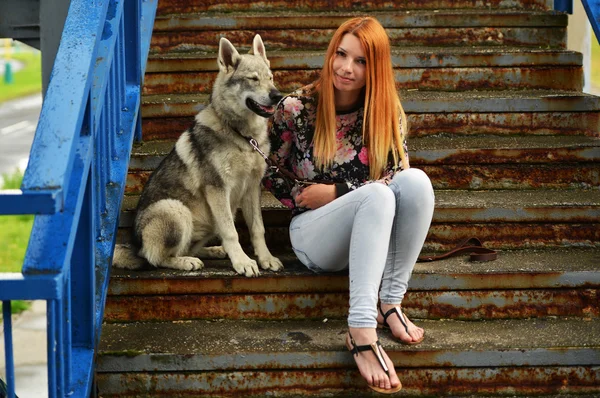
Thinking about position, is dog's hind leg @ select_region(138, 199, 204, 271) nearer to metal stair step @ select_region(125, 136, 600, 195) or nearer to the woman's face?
metal stair step @ select_region(125, 136, 600, 195)

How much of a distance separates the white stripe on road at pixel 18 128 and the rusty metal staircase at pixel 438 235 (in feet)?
60.5

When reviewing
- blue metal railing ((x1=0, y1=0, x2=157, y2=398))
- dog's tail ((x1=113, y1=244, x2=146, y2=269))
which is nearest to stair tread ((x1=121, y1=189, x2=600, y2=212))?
dog's tail ((x1=113, y1=244, x2=146, y2=269))

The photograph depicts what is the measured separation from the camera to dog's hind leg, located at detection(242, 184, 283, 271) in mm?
3988

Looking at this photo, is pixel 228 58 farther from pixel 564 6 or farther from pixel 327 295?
pixel 564 6

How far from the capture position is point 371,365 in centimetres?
340

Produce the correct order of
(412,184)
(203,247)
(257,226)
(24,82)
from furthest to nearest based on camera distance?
(24,82) < (203,247) < (257,226) < (412,184)

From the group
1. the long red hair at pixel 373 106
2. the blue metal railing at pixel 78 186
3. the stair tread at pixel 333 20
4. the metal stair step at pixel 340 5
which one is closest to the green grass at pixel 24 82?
the metal stair step at pixel 340 5

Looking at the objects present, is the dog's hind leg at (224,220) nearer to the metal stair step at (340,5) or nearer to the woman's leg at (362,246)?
the woman's leg at (362,246)

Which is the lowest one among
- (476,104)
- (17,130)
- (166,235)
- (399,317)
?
(17,130)

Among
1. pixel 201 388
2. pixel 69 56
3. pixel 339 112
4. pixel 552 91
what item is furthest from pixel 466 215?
pixel 69 56

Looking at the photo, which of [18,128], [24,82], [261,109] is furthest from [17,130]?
[261,109]

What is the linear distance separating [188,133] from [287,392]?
1.38m

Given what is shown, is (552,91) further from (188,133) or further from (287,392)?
(287,392)

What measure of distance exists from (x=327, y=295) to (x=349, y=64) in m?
1.04
